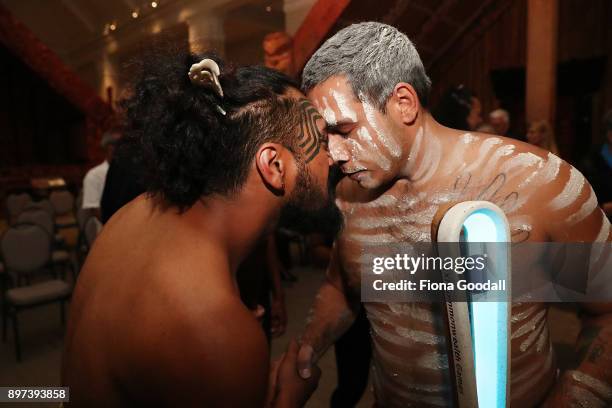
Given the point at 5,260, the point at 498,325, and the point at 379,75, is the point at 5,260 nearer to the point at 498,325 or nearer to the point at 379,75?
the point at 379,75

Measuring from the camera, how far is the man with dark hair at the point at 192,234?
74cm

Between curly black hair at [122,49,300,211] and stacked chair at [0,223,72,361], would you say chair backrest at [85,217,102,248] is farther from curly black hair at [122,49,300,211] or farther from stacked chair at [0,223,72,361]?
curly black hair at [122,49,300,211]

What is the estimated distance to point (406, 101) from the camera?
1.03m

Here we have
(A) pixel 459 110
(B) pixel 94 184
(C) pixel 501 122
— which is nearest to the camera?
(C) pixel 501 122

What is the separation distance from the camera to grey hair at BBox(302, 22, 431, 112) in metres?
1.00

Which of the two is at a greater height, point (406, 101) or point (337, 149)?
point (406, 101)

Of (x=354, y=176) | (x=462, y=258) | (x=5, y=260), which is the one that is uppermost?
(x=354, y=176)

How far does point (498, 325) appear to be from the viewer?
25.9 inches

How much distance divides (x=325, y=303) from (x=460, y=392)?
29.0 inches

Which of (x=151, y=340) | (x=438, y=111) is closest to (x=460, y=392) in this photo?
(x=151, y=340)

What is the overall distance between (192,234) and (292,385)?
25.7 inches

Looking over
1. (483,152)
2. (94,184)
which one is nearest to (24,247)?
(94,184)

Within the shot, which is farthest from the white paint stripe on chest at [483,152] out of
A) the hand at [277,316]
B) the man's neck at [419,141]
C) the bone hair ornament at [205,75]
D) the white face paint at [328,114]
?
the hand at [277,316]

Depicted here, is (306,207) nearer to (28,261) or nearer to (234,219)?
(234,219)
